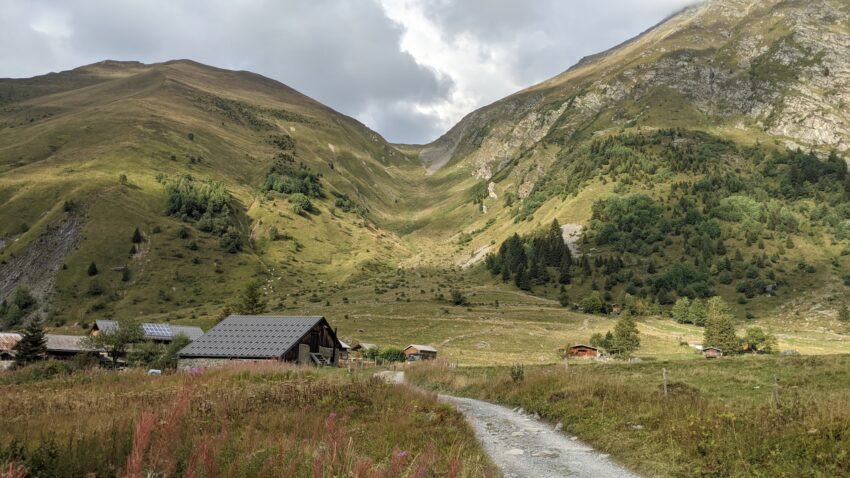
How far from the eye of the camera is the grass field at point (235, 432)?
5.55 m

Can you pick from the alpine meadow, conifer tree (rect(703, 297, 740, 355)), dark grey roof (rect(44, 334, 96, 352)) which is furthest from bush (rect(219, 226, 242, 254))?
conifer tree (rect(703, 297, 740, 355))

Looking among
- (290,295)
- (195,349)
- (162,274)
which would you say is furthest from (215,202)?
(195,349)

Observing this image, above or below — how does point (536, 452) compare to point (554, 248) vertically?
below

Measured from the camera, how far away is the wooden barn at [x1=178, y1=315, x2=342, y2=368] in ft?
137

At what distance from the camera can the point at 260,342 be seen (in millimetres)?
44219

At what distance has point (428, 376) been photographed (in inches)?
1425

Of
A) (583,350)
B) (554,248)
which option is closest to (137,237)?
(583,350)

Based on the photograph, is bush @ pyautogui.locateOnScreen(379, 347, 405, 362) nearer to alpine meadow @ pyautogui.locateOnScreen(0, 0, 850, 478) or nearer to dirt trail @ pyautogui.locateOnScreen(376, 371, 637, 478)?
alpine meadow @ pyautogui.locateOnScreen(0, 0, 850, 478)

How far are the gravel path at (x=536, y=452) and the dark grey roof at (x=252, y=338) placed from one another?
28.2 meters

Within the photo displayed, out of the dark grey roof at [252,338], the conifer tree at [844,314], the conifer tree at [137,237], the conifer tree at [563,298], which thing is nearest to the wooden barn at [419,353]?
the dark grey roof at [252,338]

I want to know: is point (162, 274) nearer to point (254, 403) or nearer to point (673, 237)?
point (254, 403)

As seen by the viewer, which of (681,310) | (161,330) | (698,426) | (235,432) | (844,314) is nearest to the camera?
(235,432)

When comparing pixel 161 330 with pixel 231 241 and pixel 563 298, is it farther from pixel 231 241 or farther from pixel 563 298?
pixel 563 298

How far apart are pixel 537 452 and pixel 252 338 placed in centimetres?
3650
